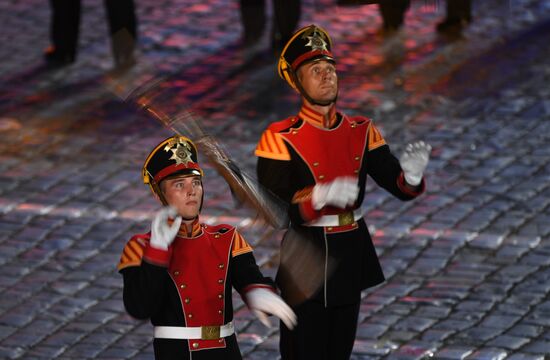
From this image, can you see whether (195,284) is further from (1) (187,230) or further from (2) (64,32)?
(2) (64,32)

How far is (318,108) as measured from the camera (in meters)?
6.08

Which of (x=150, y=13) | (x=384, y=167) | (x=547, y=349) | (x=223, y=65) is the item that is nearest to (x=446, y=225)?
(x=547, y=349)

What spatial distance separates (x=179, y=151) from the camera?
17.6 ft

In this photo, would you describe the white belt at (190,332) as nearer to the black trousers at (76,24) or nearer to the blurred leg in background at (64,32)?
the black trousers at (76,24)

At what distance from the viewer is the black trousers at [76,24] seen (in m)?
12.3

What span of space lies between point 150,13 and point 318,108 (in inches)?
313

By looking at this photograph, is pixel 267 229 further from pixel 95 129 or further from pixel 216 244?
A: pixel 95 129

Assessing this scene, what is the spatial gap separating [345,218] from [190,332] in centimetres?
103

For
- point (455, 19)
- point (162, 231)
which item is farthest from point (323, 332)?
point (455, 19)

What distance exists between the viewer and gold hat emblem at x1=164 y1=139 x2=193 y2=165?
5.34 metres

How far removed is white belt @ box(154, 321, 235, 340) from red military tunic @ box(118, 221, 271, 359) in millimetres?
15

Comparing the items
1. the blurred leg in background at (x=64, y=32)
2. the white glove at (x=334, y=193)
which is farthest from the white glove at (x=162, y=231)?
the blurred leg in background at (x=64, y=32)

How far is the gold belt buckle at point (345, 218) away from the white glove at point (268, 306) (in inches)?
32.4

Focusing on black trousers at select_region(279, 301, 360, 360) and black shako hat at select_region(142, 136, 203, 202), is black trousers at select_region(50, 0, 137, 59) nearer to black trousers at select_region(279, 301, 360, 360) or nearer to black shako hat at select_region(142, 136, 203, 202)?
black trousers at select_region(279, 301, 360, 360)
